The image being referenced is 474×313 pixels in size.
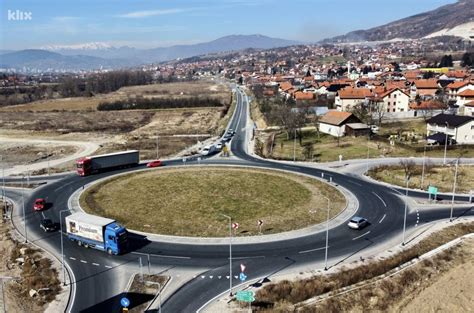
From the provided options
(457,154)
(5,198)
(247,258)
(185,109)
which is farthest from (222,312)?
(185,109)

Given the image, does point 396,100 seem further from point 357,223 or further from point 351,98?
point 357,223

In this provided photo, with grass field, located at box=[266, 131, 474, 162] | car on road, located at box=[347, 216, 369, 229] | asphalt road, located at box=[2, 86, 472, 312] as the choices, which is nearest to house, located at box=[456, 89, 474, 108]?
grass field, located at box=[266, 131, 474, 162]

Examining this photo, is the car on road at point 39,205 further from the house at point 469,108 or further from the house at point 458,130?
the house at point 469,108

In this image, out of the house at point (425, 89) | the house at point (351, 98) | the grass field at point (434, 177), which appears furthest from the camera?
the house at point (425, 89)

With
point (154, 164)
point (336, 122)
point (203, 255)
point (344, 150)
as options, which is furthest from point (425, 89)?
point (203, 255)

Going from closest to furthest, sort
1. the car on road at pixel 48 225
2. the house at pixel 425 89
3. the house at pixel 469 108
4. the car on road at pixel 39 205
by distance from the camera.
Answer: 1. the car on road at pixel 48 225
2. the car on road at pixel 39 205
3. the house at pixel 469 108
4. the house at pixel 425 89

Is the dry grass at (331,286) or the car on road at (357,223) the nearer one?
the dry grass at (331,286)

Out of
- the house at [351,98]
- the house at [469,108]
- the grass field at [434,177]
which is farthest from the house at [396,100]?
the grass field at [434,177]
